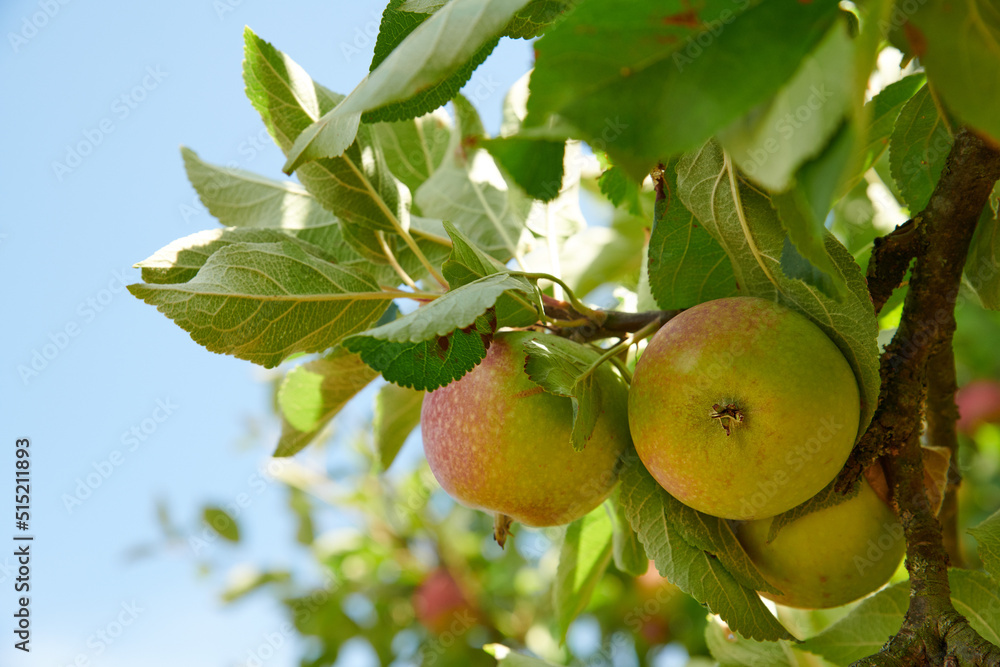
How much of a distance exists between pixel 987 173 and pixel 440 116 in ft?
3.30

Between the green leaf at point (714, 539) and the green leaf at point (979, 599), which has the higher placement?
the green leaf at point (714, 539)

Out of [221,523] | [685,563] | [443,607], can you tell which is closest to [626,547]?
[685,563]

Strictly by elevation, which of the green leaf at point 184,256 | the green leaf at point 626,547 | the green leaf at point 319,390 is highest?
the green leaf at point 184,256

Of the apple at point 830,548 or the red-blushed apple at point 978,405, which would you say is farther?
the red-blushed apple at point 978,405

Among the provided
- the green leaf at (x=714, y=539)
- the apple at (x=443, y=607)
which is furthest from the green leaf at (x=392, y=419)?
the apple at (x=443, y=607)

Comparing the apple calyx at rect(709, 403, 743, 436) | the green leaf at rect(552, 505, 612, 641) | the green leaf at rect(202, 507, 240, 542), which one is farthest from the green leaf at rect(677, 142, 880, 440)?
the green leaf at rect(202, 507, 240, 542)

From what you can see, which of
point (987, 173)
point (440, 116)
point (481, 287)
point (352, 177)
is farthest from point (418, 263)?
point (987, 173)

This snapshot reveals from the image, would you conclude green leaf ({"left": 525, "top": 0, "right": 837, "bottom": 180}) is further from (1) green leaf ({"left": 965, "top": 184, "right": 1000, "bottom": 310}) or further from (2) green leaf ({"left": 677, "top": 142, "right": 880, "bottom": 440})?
(1) green leaf ({"left": 965, "top": 184, "right": 1000, "bottom": 310})

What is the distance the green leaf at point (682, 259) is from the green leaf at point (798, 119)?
444 millimetres

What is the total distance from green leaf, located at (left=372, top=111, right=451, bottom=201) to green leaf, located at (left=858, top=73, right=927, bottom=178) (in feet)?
2.55

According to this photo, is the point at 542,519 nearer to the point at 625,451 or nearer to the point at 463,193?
the point at 625,451

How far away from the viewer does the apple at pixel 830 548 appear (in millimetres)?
1022

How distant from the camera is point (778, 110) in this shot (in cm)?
51

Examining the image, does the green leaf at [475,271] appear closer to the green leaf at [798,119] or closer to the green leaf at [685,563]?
the green leaf at [685,563]
